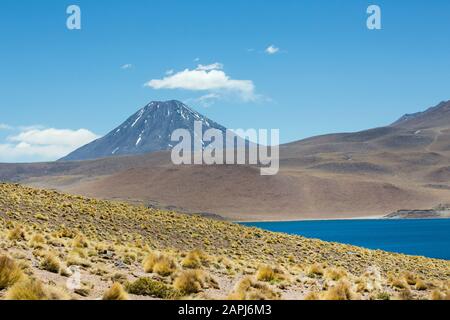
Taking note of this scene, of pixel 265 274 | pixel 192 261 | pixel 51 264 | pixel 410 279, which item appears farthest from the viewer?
pixel 410 279

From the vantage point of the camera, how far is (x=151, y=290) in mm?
12930

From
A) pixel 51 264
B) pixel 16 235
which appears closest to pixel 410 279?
pixel 51 264

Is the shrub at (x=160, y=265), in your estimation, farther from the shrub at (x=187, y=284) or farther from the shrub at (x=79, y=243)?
the shrub at (x=79, y=243)

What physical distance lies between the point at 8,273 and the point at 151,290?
10.9ft

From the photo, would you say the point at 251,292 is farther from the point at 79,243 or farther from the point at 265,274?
the point at 79,243

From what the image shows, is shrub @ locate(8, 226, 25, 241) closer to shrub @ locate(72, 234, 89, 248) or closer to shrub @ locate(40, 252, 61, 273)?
shrub @ locate(72, 234, 89, 248)

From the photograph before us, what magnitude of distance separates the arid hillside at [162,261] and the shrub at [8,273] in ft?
0.07

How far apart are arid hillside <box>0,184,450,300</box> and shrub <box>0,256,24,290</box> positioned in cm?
2

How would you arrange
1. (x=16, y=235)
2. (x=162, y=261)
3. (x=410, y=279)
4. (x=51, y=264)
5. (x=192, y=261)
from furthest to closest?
1. (x=410, y=279)
2. (x=192, y=261)
3. (x=16, y=235)
4. (x=162, y=261)
5. (x=51, y=264)

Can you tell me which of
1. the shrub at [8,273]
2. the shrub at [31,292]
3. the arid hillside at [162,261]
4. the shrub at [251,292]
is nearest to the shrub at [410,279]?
the arid hillside at [162,261]

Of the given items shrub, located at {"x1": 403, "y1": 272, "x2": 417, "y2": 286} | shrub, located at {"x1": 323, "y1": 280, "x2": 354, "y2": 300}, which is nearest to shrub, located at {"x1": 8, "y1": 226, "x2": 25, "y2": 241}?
shrub, located at {"x1": 323, "y1": 280, "x2": 354, "y2": 300}

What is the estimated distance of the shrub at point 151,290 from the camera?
1281cm

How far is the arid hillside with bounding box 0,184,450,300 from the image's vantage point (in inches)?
504
